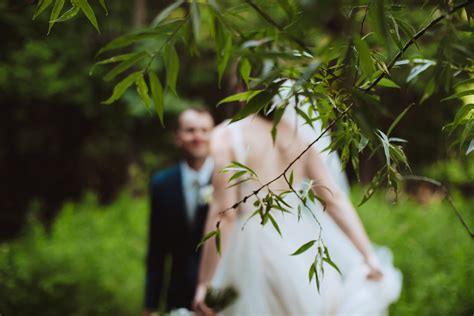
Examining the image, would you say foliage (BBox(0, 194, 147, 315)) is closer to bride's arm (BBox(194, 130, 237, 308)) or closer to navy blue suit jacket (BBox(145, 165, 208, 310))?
navy blue suit jacket (BBox(145, 165, 208, 310))

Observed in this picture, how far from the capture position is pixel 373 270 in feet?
9.05

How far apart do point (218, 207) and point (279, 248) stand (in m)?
0.40

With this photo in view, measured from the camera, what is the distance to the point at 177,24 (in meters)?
0.90

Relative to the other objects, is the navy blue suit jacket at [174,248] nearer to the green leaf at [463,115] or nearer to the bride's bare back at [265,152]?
the bride's bare back at [265,152]

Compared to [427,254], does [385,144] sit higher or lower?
lower

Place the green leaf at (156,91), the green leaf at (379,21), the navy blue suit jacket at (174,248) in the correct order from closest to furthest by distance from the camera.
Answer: the green leaf at (379,21) → the green leaf at (156,91) → the navy blue suit jacket at (174,248)

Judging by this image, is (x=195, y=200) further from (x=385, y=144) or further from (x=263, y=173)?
(x=385, y=144)

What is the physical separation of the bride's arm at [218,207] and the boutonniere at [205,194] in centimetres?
67

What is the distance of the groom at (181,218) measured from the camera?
3.69 meters

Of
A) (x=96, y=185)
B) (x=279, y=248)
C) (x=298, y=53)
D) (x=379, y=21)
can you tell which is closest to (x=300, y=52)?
(x=298, y=53)

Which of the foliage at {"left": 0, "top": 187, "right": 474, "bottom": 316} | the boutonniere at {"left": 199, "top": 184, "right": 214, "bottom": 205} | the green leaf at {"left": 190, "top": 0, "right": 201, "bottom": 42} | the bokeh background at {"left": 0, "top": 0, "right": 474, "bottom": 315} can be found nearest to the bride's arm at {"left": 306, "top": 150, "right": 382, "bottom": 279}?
the bokeh background at {"left": 0, "top": 0, "right": 474, "bottom": 315}

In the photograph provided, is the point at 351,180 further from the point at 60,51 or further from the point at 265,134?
the point at 265,134

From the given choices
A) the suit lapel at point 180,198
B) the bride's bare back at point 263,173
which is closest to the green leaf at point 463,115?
the bride's bare back at point 263,173

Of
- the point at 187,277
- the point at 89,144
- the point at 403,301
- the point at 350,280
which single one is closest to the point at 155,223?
the point at 187,277
